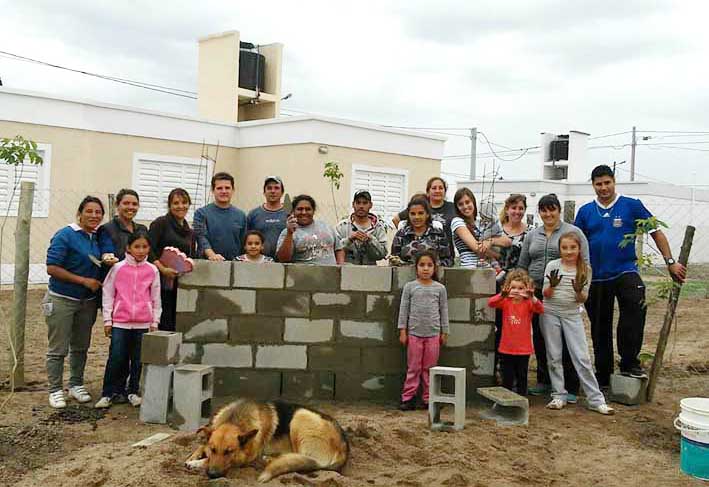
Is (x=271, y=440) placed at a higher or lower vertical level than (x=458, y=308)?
lower

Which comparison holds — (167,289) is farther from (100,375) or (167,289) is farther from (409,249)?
(409,249)

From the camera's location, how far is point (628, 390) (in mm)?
5973

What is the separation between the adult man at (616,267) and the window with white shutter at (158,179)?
8623mm

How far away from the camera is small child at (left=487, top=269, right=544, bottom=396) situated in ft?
18.4

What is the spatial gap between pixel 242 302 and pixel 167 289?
59cm

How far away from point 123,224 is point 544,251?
10.7 feet

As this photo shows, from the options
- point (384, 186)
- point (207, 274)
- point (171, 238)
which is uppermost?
point (384, 186)

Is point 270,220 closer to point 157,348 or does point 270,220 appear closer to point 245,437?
point 157,348

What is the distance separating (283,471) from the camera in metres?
3.90

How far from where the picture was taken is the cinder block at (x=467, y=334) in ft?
19.1

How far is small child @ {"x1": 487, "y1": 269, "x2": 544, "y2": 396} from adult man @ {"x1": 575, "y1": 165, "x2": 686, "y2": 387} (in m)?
0.73

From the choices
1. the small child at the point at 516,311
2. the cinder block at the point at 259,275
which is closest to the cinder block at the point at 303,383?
the cinder block at the point at 259,275

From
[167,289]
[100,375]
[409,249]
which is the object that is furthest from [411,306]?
[100,375]

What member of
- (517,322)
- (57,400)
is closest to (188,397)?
(57,400)
